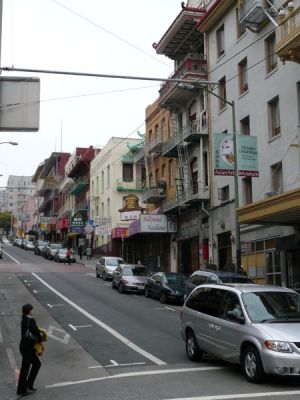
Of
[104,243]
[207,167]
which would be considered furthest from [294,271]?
[104,243]

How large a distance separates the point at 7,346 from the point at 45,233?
9310 centimetres

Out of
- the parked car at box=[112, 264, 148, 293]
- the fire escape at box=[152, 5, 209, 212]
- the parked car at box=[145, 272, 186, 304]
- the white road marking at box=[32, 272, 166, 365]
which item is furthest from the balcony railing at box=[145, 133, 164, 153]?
the white road marking at box=[32, 272, 166, 365]

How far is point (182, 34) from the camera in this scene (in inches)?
1505

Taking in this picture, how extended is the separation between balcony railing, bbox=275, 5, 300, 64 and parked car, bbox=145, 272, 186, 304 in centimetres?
1067

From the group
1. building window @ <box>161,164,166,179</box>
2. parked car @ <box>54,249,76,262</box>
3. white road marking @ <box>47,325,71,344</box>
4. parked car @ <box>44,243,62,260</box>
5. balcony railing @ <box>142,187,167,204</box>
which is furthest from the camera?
parked car @ <box>44,243,62,260</box>

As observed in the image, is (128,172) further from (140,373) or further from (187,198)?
(140,373)

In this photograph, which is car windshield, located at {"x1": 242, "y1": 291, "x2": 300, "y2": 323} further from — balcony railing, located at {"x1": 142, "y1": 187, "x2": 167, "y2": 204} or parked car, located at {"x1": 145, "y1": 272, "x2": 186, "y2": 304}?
balcony railing, located at {"x1": 142, "y1": 187, "x2": 167, "y2": 204}

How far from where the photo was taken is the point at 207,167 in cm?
3534

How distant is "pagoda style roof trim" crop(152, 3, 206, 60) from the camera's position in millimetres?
36000

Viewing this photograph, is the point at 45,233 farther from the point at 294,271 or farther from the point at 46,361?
the point at 46,361

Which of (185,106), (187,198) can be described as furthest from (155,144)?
(187,198)

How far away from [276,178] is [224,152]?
5078mm

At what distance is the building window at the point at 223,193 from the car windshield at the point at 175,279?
7334 mm

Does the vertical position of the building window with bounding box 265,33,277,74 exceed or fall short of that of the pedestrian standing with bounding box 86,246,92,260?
it exceeds it
